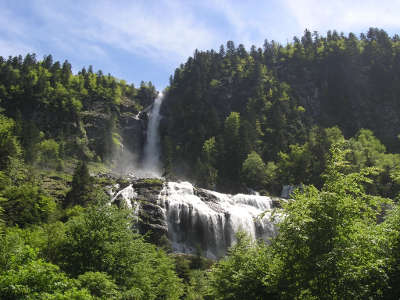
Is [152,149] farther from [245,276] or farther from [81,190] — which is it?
[245,276]

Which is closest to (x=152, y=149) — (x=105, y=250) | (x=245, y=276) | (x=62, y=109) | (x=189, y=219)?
(x=62, y=109)

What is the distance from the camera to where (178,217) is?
165 ft

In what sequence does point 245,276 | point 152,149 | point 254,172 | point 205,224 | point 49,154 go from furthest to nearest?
A: 1. point 152,149
2. point 49,154
3. point 254,172
4. point 205,224
5. point 245,276

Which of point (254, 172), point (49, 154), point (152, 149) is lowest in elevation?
point (254, 172)

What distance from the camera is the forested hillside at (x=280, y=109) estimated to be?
8844cm

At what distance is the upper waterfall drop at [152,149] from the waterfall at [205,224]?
46332 mm

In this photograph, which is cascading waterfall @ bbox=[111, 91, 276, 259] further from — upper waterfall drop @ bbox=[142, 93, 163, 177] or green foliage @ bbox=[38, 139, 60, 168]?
upper waterfall drop @ bbox=[142, 93, 163, 177]

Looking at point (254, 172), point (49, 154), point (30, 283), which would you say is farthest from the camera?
point (49, 154)

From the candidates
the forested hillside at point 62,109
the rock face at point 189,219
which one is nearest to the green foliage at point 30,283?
the rock face at point 189,219

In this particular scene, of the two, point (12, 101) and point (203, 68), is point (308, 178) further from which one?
point (12, 101)

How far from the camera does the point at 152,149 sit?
11125 cm

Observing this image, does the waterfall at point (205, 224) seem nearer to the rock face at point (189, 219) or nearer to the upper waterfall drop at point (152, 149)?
the rock face at point (189, 219)

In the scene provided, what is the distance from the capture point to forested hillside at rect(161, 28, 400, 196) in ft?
290

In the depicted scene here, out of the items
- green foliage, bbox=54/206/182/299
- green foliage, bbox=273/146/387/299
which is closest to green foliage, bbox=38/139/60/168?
green foliage, bbox=54/206/182/299
